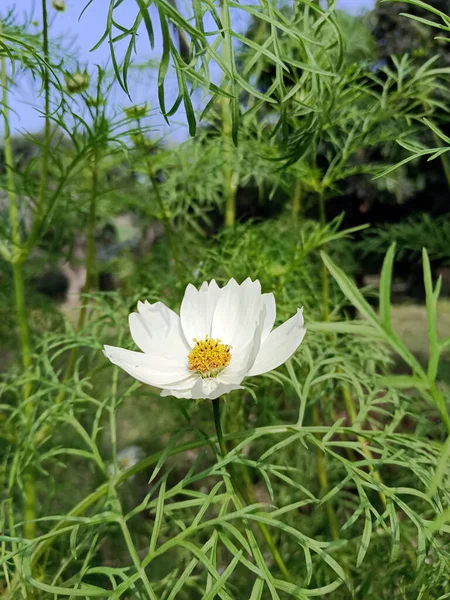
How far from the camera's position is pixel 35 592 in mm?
513

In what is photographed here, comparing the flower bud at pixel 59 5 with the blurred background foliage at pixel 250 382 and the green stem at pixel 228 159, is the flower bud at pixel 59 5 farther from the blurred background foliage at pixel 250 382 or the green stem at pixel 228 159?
the green stem at pixel 228 159

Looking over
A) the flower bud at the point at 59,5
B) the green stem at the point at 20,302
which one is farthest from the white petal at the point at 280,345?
the flower bud at the point at 59,5

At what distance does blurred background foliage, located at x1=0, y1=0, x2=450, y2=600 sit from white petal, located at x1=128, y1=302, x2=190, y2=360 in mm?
56

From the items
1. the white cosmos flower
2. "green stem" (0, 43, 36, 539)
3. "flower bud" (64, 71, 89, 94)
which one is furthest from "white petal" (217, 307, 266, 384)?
"flower bud" (64, 71, 89, 94)

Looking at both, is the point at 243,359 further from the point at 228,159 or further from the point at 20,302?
the point at 228,159

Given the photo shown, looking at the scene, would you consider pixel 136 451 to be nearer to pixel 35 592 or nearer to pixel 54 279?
pixel 35 592

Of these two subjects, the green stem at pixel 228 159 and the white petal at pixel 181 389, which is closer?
the white petal at pixel 181 389

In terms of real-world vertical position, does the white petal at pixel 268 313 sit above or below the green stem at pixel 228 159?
below

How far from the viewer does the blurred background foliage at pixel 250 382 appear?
375 mm

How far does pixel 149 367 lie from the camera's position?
430 mm

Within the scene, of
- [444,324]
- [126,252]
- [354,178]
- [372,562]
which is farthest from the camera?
[444,324]

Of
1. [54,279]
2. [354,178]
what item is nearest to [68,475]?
[354,178]

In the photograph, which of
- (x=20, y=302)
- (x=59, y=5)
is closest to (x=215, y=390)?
(x=20, y=302)

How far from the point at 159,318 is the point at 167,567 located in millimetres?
529
